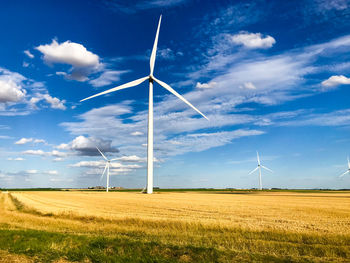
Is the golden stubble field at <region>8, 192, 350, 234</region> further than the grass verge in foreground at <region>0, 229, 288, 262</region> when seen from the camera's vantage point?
Yes

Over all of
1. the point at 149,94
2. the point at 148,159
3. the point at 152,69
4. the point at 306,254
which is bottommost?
the point at 306,254

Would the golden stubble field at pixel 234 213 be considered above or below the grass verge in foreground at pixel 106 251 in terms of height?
above

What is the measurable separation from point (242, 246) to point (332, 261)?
12.9 feet

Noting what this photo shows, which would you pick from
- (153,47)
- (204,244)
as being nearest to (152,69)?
(153,47)

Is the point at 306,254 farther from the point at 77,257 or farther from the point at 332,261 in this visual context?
the point at 77,257

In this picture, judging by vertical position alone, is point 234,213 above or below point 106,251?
above

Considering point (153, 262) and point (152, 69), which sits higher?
point (152, 69)

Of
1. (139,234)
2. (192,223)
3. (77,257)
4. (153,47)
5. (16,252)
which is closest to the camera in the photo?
(77,257)

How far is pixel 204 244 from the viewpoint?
1454 centimetres

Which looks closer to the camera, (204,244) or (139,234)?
(204,244)

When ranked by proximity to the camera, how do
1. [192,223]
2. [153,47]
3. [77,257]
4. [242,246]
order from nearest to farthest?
[77,257] < [242,246] < [192,223] < [153,47]

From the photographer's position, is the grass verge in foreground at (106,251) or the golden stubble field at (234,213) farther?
the golden stubble field at (234,213)

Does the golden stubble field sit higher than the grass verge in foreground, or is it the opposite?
the golden stubble field

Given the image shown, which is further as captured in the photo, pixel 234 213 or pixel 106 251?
pixel 234 213
